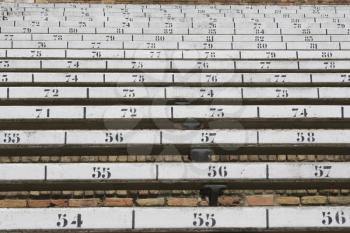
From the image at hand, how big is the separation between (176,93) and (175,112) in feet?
1.10

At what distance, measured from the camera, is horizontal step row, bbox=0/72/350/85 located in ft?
14.1

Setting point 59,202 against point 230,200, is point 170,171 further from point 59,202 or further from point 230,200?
point 59,202

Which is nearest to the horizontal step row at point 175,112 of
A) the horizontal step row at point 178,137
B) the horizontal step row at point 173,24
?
the horizontal step row at point 178,137

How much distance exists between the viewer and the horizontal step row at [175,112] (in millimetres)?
3672

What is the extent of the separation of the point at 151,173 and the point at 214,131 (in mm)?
562

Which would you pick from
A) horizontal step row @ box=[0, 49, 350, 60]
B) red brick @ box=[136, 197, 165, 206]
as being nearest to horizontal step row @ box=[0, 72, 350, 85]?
horizontal step row @ box=[0, 49, 350, 60]

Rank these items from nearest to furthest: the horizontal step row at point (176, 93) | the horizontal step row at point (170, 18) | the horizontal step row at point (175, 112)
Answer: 1. the horizontal step row at point (175, 112)
2. the horizontal step row at point (176, 93)
3. the horizontal step row at point (170, 18)

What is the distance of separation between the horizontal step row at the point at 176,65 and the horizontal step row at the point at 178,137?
4.03 feet

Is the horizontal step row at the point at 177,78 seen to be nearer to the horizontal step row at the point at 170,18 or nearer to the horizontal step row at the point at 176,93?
the horizontal step row at the point at 176,93

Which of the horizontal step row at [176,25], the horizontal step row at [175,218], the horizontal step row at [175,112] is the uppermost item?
the horizontal step row at [176,25]

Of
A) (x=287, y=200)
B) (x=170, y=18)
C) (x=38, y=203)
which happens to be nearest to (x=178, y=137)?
(x=287, y=200)

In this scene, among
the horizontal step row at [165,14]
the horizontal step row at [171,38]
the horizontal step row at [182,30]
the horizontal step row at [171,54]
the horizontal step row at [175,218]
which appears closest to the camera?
the horizontal step row at [175,218]

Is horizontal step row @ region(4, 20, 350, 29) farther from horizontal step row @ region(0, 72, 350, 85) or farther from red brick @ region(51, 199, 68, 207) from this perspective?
red brick @ region(51, 199, 68, 207)

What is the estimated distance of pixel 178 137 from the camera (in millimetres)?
3447
